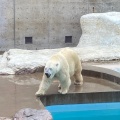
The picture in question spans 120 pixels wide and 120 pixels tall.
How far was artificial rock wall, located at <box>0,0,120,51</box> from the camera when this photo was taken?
10.9 meters

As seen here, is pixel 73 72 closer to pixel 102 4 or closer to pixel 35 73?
pixel 35 73

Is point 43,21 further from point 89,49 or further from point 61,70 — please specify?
point 61,70

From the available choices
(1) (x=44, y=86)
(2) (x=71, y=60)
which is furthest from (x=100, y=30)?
(1) (x=44, y=86)

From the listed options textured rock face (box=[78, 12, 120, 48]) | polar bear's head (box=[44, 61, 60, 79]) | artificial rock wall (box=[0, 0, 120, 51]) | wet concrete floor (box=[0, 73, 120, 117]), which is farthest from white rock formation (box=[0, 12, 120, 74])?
polar bear's head (box=[44, 61, 60, 79])

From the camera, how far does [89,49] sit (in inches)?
356

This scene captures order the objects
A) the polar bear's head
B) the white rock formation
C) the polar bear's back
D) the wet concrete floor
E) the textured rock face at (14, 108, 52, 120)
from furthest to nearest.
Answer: the white rock formation, the polar bear's back, the polar bear's head, the wet concrete floor, the textured rock face at (14, 108, 52, 120)

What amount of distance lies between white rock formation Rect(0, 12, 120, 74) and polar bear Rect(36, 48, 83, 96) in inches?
52.5

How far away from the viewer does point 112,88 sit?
6129mm

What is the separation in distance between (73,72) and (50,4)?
5271 millimetres

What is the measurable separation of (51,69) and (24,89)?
0.96 m

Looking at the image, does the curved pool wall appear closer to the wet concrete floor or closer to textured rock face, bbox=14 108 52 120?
the wet concrete floor

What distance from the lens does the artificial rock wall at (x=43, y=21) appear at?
35.7 ft

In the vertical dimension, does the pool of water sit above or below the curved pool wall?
below

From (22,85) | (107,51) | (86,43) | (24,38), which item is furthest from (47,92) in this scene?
(24,38)
